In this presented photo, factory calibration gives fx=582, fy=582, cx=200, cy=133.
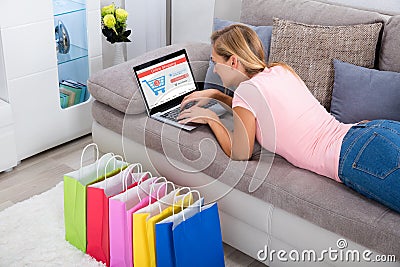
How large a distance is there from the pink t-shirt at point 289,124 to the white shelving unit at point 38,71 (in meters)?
1.24

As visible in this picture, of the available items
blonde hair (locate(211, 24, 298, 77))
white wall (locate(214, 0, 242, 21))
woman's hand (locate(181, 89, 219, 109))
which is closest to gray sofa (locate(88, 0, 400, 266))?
woman's hand (locate(181, 89, 219, 109))

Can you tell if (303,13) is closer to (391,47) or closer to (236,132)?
(391,47)

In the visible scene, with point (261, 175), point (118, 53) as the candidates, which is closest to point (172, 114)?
point (261, 175)

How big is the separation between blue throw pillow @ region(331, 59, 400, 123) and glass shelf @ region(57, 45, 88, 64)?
4.84 ft

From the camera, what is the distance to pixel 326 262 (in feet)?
6.99

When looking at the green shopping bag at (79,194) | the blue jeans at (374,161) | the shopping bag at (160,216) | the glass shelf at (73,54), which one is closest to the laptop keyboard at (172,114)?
the green shopping bag at (79,194)

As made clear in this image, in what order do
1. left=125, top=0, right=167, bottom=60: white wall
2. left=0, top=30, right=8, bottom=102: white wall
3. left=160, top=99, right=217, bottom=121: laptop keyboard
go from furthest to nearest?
1. left=125, top=0, right=167, bottom=60: white wall
2. left=0, top=30, right=8, bottom=102: white wall
3. left=160, top=99, right=217, bottom=121: laptop keyboard

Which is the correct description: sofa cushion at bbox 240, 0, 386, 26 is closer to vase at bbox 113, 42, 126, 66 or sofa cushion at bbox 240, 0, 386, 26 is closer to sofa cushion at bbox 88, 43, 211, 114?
sofa cushion at bbox 88, 43, 211, 114

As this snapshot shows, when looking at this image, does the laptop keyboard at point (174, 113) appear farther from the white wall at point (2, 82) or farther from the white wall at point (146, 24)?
the white wall at point (146, 24)

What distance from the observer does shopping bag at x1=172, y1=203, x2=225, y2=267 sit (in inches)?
82.9

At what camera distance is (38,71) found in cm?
304

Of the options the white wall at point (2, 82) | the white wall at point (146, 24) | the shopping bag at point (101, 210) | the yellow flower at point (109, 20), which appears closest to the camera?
the shopping bag at point (101, 210)

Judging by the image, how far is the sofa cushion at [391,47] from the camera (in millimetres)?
2514

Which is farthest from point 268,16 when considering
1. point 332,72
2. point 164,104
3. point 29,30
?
point 29,30
